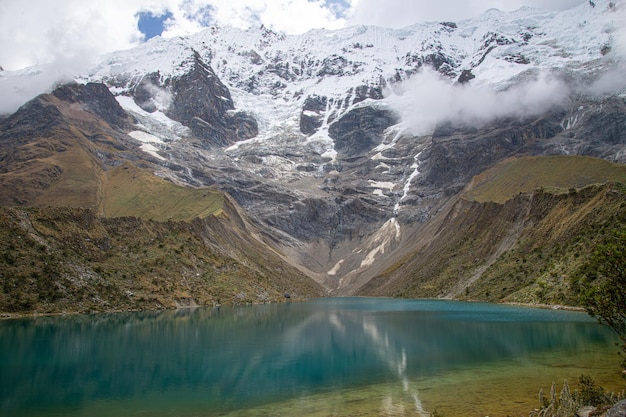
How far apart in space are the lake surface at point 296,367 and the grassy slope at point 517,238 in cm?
2170

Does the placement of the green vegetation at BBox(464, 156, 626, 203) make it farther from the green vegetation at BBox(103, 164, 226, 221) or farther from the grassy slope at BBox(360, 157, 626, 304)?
the green vegetation at BBox(103, 164, 226, 221)

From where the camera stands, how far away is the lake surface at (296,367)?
28266 millimetres

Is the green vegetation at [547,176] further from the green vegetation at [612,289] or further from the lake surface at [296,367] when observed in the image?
the green vegetation at [612,289]

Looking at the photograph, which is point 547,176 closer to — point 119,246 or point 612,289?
point 119,246

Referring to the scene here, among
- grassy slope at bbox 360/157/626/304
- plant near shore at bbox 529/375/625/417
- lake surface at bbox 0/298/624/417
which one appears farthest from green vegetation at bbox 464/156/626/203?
plant near shore at bbox 529/375/625/417

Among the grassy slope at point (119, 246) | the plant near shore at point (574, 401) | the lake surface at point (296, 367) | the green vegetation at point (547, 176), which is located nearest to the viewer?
the plant near shore at point (574, 401)

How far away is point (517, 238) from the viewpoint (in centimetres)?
12100

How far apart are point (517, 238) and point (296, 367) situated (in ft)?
314

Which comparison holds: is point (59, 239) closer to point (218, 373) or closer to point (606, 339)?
point (218, 373)

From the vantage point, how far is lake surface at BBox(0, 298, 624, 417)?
92.7 ft

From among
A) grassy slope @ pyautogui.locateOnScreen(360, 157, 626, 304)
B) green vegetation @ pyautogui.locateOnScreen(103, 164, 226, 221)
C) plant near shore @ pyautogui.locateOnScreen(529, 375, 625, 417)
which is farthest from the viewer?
green vegetation @ pyautogui.locateOnScreen(103, 164, 226, 221)

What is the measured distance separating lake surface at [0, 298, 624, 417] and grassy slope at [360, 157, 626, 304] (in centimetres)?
2170

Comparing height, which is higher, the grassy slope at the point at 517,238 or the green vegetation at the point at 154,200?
the green vegetation at the point at 154,200

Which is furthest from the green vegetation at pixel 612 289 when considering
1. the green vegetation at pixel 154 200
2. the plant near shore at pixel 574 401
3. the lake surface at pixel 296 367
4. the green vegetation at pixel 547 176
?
the green vegetation at pixel 154 200
